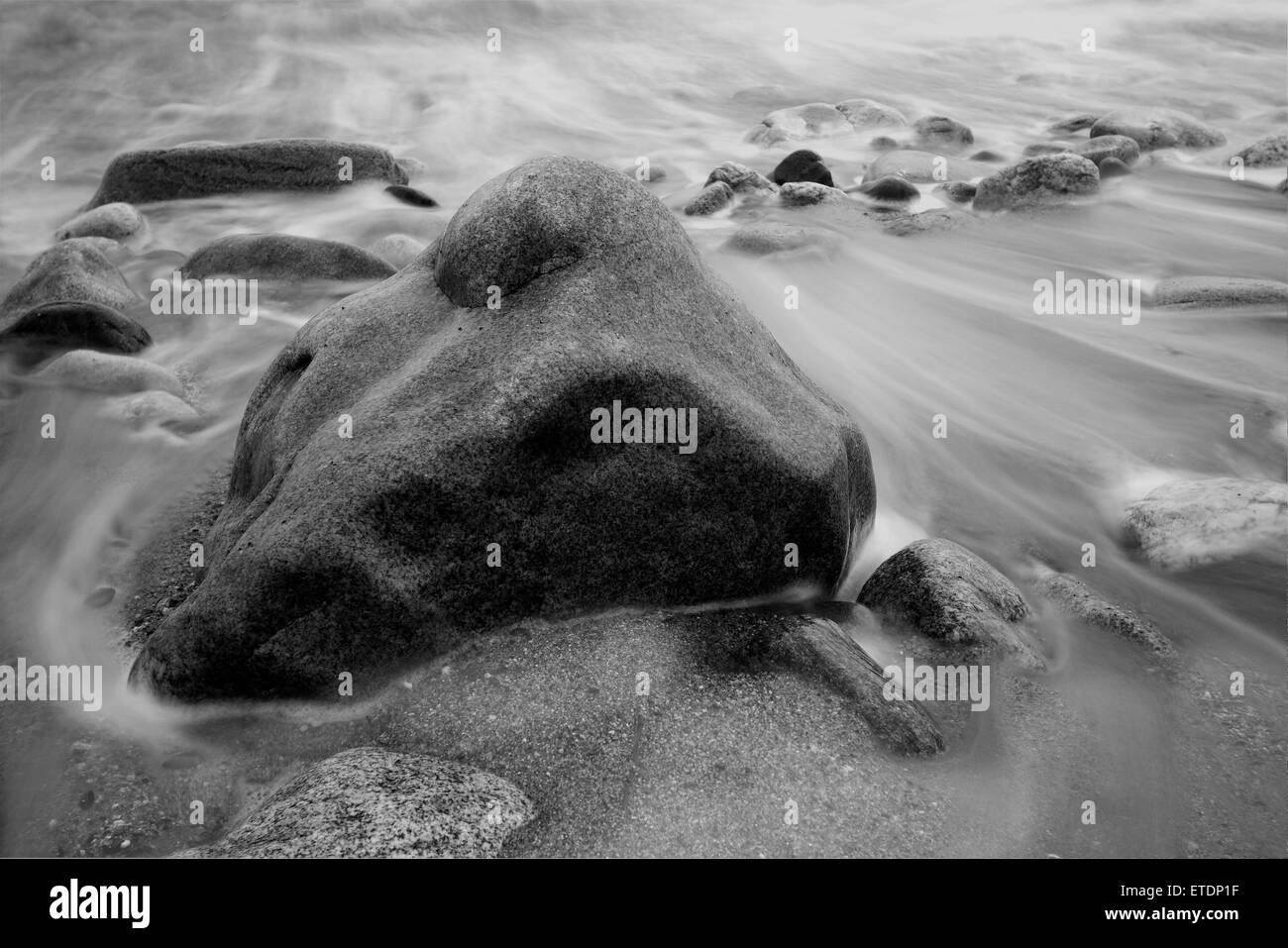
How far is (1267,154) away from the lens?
10531mm

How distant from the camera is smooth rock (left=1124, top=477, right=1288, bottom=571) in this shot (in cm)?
432

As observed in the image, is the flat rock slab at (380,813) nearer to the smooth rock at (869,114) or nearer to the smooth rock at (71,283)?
the smooth rock at (71,283)

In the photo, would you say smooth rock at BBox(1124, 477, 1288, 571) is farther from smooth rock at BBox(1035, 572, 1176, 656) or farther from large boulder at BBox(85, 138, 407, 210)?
large boulder at BBox(85, 138, 407, 210)

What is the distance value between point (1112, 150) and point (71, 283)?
10379 mm

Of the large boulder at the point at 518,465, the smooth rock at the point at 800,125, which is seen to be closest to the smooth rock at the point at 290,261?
the large boulder at the point at 518,465

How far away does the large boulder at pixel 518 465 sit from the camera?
3266 mm

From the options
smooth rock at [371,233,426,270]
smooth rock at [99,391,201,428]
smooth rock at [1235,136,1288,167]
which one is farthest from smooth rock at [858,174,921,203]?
smooth rock at [99,391,201,428]

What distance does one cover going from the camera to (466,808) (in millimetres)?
2764

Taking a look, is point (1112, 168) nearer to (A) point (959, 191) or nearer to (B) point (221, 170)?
(A) point (959, 191)

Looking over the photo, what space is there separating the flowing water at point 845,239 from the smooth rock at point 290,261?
0.89 feet

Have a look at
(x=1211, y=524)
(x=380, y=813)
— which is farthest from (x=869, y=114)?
(x=380, y=813)

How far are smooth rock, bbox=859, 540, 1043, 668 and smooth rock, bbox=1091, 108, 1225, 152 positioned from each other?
9470mm
